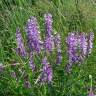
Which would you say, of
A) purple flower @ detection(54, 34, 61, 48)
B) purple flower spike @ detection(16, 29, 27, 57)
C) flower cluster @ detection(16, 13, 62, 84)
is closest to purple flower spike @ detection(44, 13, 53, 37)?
flower cluster @ detection(16, 13, 62, 84)

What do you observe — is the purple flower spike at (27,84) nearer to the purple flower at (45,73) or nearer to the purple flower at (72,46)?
the purple flower at (45,73)

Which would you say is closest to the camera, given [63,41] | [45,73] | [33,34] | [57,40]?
[45,73]

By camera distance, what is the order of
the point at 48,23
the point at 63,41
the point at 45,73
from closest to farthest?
1. the point at 45,73
2. the point at 48,23
3. the point at 63,41

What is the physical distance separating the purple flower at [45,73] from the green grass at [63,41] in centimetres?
7

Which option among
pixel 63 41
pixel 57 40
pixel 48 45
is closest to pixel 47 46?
pixel 48 45

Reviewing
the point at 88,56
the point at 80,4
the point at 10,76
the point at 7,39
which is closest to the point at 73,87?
the point at 88,56

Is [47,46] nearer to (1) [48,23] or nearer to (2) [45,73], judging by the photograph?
(1) [48,23]

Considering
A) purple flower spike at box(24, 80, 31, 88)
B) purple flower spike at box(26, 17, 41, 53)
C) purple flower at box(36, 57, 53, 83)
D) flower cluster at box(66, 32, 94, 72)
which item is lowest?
purple flower spike at box(24, 80, 31, 88)

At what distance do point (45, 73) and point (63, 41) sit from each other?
84 cm

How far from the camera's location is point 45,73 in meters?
2.70

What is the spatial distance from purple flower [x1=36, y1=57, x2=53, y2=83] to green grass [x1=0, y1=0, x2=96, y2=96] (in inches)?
2.6

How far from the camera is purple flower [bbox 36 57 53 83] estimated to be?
266cm

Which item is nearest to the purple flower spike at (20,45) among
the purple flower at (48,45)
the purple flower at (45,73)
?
the purple flower at (48,45)

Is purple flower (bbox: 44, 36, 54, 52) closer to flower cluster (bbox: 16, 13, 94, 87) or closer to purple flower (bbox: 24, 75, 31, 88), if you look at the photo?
flower cluster (bbox: 16, 13, 94, 87)
